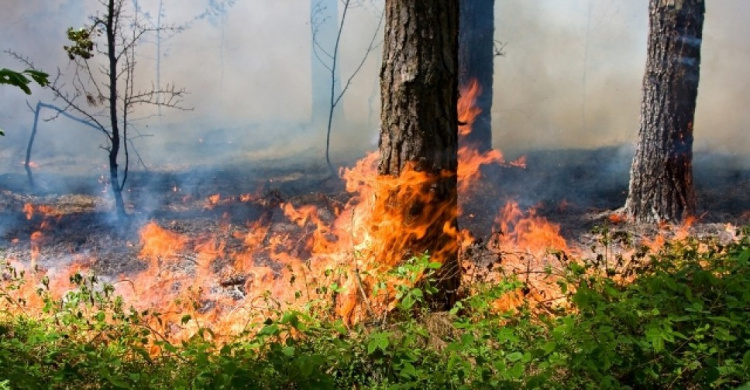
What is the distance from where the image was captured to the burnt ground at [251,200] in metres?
6.89

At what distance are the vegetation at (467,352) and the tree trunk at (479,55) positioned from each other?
5297 millimetres

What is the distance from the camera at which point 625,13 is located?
14.6m

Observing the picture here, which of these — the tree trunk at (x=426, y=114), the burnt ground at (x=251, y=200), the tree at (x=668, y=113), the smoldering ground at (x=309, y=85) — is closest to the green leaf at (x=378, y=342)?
the tree trunk at (x=426, y=114)

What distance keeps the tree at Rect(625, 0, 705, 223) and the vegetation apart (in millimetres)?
3185

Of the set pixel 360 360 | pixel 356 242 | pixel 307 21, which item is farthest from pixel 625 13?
pixel 360 360

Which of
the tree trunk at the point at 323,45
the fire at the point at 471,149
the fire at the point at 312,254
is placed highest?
the tree trunk at the point at 323,45

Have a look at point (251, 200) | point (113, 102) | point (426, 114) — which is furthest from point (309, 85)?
point (426, 114)

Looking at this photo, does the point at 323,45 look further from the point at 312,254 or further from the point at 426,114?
the point at 426,114

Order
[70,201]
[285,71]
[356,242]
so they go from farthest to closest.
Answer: [285,71] → [70,201] → [356,242]

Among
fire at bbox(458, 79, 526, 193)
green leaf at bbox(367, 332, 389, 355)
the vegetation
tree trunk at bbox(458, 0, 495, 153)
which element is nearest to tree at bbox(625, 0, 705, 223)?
fire at bbox(458, 79, 526, 193)

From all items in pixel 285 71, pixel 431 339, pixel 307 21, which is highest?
pixel 307 21

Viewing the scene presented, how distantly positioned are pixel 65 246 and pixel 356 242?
3634 mm

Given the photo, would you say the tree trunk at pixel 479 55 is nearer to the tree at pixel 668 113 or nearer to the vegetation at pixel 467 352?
the tree at pixel 668 113

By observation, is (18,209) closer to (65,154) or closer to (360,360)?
(65,154)
